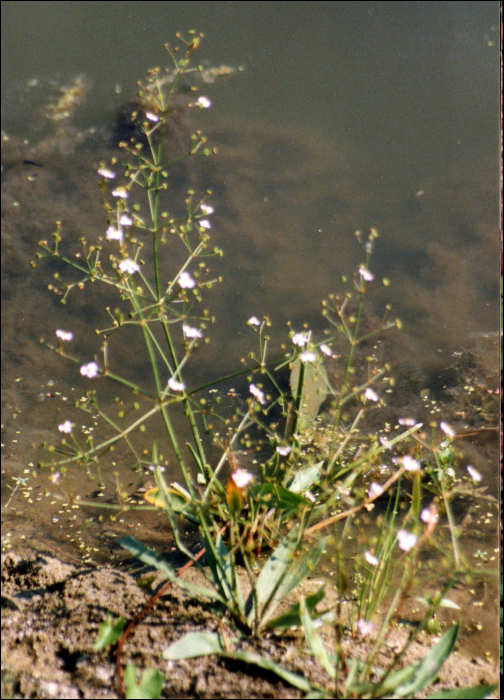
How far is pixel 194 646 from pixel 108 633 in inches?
8.0

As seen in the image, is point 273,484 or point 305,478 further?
point 305,478

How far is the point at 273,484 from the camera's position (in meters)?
1.60

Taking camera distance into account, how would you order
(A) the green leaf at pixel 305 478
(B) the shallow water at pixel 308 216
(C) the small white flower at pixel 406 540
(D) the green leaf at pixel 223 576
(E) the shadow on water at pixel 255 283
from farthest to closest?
(B) the shallow water at pixel 308 216 → (E) the shadow on water at pixel 255 283 → (A) the green leaf at pixel 305 478 → (D) the green leaf at pixel 223 576 → (C) the small white flower at pixel 406 540

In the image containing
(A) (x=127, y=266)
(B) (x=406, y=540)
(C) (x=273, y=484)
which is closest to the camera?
(B) (x=406, y=540)

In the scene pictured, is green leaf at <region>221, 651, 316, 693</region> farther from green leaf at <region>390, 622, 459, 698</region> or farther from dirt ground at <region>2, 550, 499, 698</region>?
green leaf at <region>390, 622, 459, 698</region>

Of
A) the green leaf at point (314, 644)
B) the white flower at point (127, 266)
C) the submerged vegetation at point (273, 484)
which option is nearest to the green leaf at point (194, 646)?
the submerged vegetation at point (273, 484)

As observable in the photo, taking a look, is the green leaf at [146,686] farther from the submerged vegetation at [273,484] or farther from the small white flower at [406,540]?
the small white flower at [406,540]

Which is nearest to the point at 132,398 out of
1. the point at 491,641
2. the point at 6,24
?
the point at 491,641

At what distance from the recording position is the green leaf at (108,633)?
4.12 feet

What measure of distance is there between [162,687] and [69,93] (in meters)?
4.54

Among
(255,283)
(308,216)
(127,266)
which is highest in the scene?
(308,216)

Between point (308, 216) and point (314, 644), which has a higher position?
point (308, 216)

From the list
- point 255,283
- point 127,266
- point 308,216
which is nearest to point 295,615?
point 127,266

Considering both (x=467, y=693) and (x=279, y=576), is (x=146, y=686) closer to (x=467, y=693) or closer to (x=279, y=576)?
(x=279, y=576)
